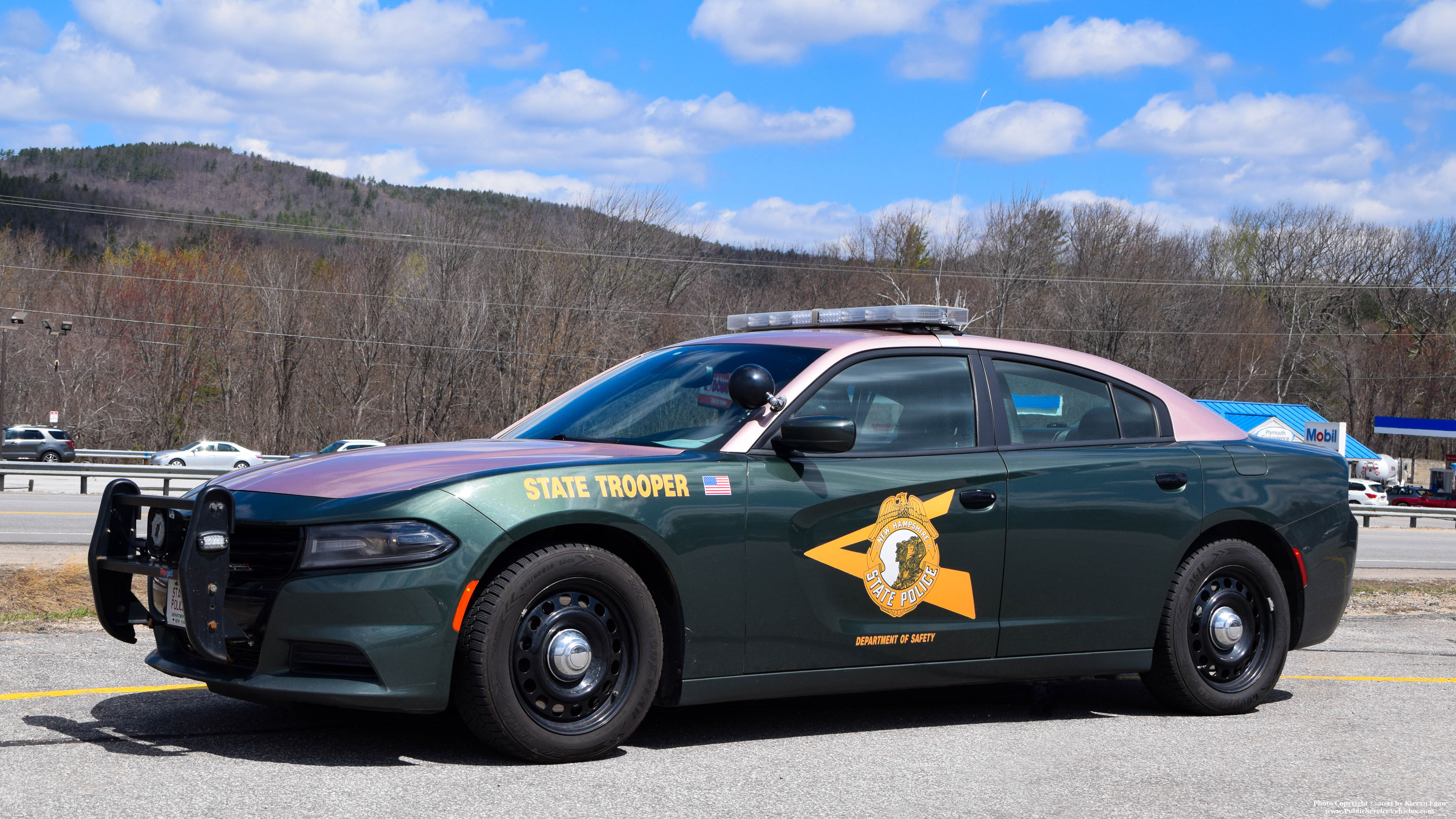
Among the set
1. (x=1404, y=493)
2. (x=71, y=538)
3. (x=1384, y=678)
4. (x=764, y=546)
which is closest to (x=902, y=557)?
(x=764, y=546)

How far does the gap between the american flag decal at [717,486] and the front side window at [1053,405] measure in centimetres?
146

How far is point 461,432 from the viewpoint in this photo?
183ft

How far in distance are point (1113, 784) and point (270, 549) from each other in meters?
2.97

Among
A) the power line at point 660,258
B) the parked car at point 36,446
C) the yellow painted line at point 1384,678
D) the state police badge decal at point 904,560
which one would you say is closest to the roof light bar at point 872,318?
the state police badge decal at point 904,560

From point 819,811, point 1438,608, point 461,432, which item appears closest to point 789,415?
point 819,811

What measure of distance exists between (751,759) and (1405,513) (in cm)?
3111

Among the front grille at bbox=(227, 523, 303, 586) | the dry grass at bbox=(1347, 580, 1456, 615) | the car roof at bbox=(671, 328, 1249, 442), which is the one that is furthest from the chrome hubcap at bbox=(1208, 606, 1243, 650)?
the dry grass at bbox=(1347, 580, 1456, 615)

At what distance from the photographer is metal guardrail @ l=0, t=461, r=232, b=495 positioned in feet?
83.5

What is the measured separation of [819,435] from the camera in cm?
473

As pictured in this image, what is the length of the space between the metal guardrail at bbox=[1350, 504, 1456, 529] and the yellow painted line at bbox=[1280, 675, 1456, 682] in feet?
81.6

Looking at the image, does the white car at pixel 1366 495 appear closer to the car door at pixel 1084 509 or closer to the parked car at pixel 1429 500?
the parked car at pixel 1429 500

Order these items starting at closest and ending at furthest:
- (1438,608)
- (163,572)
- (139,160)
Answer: (163,572), (1438,608), (139,160)

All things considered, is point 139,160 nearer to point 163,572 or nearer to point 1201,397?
point 1201,397

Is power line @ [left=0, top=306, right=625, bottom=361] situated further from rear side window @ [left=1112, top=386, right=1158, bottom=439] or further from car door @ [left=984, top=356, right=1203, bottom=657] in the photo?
car door @ [left=984, top=356, right=1203, bottom=657]
